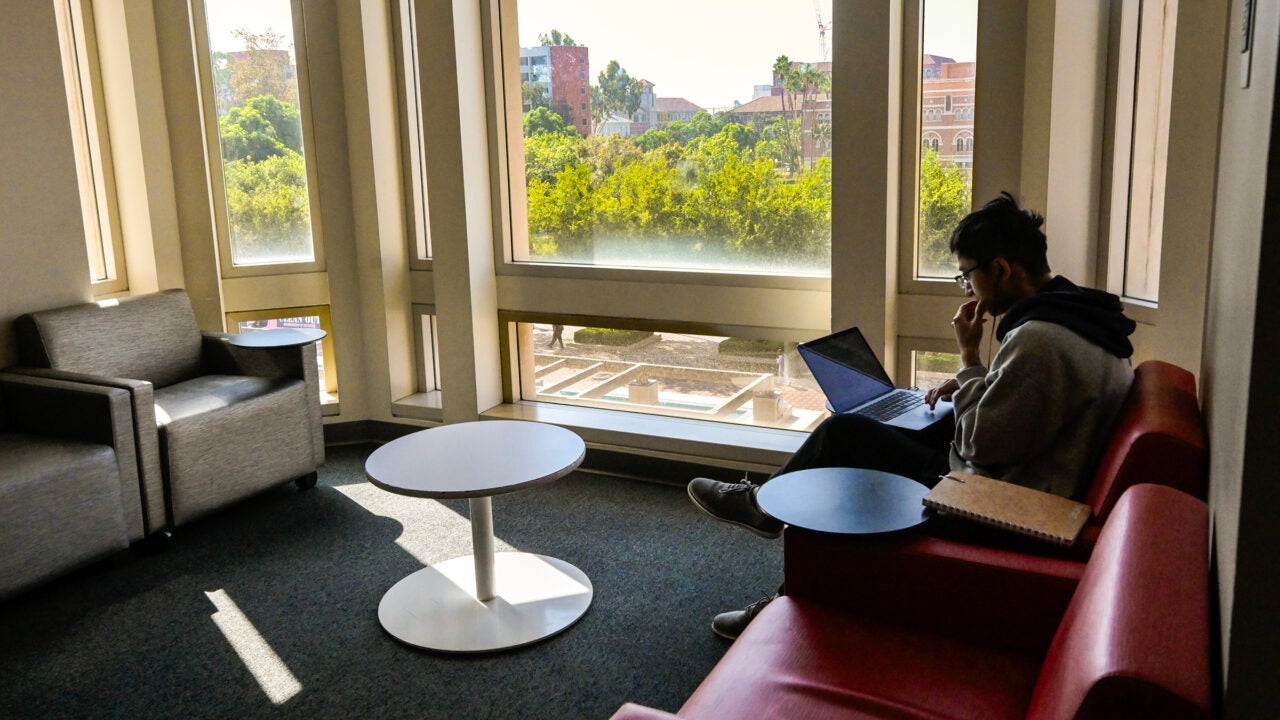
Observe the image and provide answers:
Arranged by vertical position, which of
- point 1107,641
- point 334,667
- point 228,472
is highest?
point 1107,641

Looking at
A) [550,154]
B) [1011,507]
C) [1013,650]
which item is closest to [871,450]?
[1011,507]

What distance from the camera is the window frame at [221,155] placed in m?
4.56

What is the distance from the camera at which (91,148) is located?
4512mm

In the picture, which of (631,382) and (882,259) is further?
(631,382)

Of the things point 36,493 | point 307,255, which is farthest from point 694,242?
point 36,493

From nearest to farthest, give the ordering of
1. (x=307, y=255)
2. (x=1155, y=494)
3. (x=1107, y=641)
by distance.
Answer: (x=1107, y=641)
(x=1155, y=494)
(x=307, y=255)

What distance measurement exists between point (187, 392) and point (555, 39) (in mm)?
2264

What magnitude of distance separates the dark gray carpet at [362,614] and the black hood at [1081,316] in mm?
1318

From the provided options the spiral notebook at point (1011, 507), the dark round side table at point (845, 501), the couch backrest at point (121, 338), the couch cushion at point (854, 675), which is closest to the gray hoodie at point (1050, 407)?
the spiral notebook at point (1011, 507)

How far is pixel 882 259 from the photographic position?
3664 millimetres

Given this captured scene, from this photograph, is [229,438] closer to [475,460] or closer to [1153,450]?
[475,460]

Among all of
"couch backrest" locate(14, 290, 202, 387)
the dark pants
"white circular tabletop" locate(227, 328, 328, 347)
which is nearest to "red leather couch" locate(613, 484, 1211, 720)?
the dark pants

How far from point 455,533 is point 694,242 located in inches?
65.2

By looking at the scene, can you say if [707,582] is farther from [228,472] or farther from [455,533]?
[228,472]
